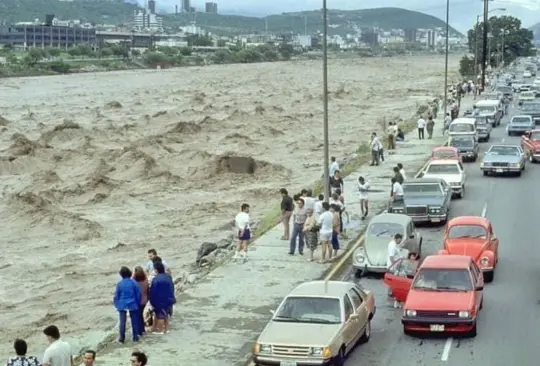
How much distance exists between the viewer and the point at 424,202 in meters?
31.0

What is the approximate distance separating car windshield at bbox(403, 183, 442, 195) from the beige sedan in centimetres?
1353

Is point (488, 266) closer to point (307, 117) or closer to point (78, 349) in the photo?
point (78, 349)

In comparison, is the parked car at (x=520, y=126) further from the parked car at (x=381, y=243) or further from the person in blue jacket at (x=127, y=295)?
the person in blue jacket at (x=127, y=295)

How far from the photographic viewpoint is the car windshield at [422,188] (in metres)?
31.6

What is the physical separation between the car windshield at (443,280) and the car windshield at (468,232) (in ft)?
16.9

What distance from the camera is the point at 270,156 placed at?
59.5m

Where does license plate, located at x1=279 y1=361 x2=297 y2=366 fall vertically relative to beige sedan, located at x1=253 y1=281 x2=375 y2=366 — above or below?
below

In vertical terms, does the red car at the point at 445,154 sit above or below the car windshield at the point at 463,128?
below

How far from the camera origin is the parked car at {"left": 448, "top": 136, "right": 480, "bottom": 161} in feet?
156

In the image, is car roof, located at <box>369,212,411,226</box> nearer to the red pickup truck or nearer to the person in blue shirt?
the person in blue shirt

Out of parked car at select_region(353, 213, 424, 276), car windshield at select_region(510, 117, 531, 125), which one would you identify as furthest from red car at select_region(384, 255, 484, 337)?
car windshield at select_region(510, 117, 531, 125)

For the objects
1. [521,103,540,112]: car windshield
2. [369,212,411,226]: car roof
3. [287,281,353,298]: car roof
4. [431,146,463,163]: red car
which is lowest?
[287,281,353,298]: car roof

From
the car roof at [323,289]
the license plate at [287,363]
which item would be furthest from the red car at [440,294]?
the license plate at [287,363]

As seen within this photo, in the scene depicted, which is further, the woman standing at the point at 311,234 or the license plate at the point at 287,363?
the woman standing at the point at 311,234
